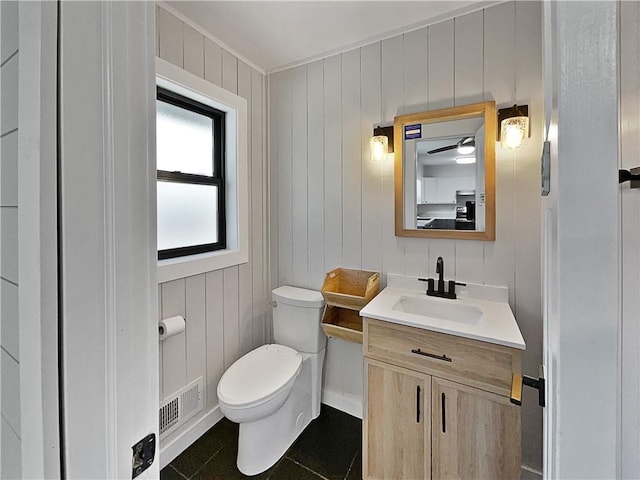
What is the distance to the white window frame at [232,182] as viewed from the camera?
184 centimetres

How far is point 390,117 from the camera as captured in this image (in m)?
1.87

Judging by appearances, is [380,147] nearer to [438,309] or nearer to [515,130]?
[515,130]

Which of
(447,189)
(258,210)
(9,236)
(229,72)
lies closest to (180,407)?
(258,210)

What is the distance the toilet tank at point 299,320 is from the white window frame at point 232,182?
0.43 meters

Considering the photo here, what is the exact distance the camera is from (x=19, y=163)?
0.49 m

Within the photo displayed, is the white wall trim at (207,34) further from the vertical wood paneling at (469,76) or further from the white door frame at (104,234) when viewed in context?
the white door frame at (104,234)

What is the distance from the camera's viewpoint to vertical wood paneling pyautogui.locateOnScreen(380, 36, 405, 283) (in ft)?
6.01

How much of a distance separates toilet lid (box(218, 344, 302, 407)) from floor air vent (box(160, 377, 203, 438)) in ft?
0.93

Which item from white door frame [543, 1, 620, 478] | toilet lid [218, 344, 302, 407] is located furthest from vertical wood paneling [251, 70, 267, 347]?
white door frame [543, 1, 620, 478]

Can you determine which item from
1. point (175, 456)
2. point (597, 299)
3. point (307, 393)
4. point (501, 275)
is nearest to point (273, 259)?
Answer: point (307, 393)

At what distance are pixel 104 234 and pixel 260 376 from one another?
56.9 inches

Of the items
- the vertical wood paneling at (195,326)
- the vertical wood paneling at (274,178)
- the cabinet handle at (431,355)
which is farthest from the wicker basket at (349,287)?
the vertical wood paneling at (195,326)

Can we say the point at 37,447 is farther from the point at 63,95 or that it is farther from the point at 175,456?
the point at 175,456

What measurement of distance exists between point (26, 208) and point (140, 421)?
40 centimetres
